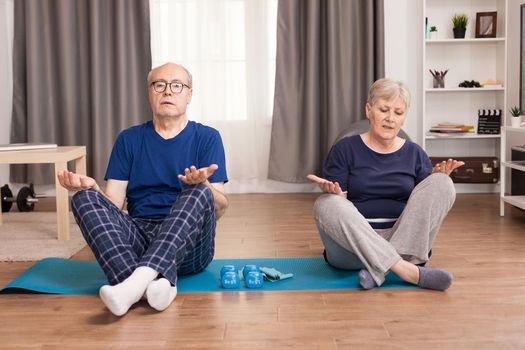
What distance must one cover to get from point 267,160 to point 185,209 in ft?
10.6

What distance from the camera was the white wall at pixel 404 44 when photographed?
5379 millimetres

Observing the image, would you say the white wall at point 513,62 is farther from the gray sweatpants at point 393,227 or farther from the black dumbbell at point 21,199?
the black dumbbell at point 21,199

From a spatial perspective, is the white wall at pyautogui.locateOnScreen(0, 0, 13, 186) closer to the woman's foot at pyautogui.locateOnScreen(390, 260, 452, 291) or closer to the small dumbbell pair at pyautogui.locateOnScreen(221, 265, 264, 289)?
the small dumbbell pair at pyautogui.locateOnScreen(221, 265, 264, 289)

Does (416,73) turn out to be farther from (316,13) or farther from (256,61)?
(256,61)

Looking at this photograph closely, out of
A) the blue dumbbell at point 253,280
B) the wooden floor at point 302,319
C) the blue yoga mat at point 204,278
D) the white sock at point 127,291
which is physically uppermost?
the white sock at point 127,291

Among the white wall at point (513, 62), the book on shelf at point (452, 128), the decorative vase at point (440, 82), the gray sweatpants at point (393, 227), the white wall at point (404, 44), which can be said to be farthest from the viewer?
the white wall at point (404, 44)

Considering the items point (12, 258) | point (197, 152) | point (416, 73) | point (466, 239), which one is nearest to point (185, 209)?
point (197, 152)

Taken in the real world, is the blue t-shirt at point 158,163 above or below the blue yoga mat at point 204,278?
above

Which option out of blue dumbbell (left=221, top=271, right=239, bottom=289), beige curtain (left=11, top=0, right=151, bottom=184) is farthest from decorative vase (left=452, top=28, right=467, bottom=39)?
blue dumbbell (left=221, top=271, right=239, bottom=289)

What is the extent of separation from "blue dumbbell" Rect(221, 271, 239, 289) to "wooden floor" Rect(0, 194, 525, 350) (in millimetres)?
59

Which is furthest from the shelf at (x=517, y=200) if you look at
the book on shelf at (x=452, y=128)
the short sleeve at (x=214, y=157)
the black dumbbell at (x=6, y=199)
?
the black dumbbell at (x=6, y=199)

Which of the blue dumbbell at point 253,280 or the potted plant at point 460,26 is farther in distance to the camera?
the potted plant at point 460,26

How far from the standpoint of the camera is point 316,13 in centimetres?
526

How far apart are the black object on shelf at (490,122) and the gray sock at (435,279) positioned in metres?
2.85
